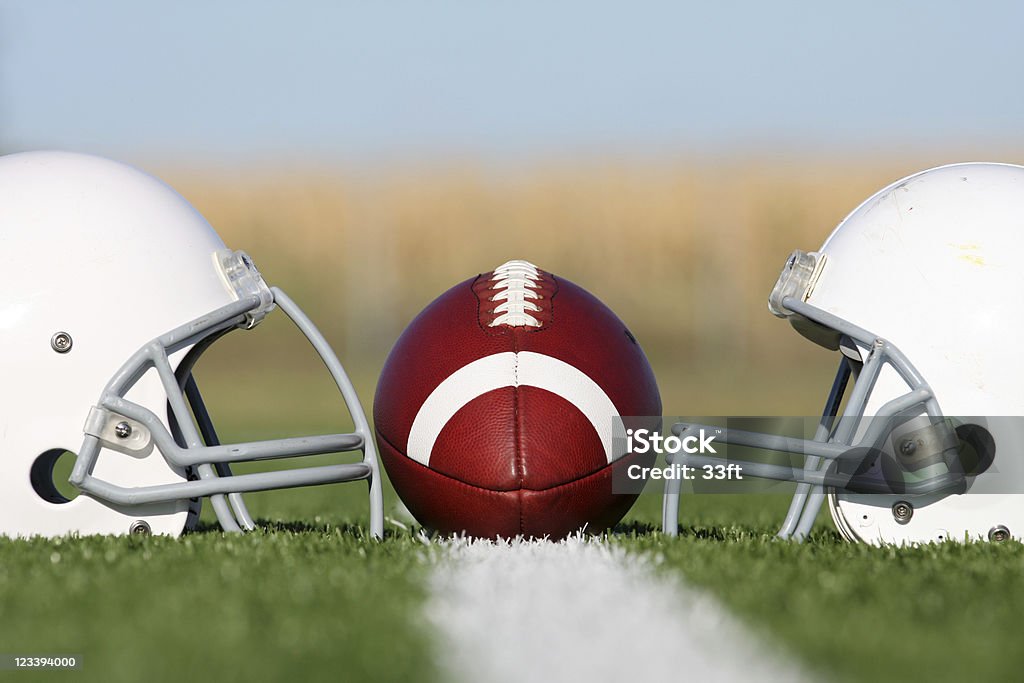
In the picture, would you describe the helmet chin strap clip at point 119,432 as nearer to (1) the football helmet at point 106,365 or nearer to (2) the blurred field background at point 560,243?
(1) the football helmet at point 106,365

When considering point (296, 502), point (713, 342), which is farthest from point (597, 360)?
point (713, 342)

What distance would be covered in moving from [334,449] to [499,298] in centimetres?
66

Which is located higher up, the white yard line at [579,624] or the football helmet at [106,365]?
the football helmet at [106,365]

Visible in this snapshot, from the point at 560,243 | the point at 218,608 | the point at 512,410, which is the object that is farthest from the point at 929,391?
the point at 560,243

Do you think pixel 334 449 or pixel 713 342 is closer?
pixel 334 449

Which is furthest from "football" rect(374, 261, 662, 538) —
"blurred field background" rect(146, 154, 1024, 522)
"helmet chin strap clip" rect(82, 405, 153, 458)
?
"blurred field background" rect(146, 154, 1024, 522)

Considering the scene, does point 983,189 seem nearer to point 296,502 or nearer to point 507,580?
point 507,580

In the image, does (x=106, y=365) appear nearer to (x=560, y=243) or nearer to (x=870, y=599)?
(x=870, y=599)

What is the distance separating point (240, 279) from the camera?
12.6ft

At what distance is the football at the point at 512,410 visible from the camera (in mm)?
3482

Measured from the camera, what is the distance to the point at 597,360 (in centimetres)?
365

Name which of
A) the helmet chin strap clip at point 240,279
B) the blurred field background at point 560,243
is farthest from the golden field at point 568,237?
the helmet chin strap clip at point 240,279

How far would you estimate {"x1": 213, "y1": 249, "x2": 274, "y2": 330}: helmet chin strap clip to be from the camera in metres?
3.81

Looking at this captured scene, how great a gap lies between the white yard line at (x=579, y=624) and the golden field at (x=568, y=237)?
1829cm
